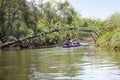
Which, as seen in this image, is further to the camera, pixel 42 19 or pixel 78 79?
pixel 42 19

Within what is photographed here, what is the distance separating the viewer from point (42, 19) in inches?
3061

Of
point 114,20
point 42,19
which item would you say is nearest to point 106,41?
point 114,20

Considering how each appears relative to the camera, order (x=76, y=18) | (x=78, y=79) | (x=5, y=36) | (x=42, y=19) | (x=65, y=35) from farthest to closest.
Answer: (x=76, y=18) → (x=42, y=19) → (x=65, y=35) → (x=5, y=36) → (x=78, y=79)

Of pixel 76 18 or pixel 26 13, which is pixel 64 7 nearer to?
pixel 76 18

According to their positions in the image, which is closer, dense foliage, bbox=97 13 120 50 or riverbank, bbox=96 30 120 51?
riverbank, bbox=96 30 120 51

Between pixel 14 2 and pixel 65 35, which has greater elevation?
pixel 14 2

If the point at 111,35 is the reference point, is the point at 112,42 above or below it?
below

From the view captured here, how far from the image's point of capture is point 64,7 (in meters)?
81.6

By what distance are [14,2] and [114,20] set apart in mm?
24021

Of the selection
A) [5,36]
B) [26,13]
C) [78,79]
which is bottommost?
[78,79]

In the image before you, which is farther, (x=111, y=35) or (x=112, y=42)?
(x=111, y=35)

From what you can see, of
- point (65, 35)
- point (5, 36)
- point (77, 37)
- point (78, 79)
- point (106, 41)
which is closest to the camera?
point (78, 79)

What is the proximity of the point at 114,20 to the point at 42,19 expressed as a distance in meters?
39.9

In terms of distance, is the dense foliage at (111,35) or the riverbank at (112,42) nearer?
the riverbank at (112,42)
